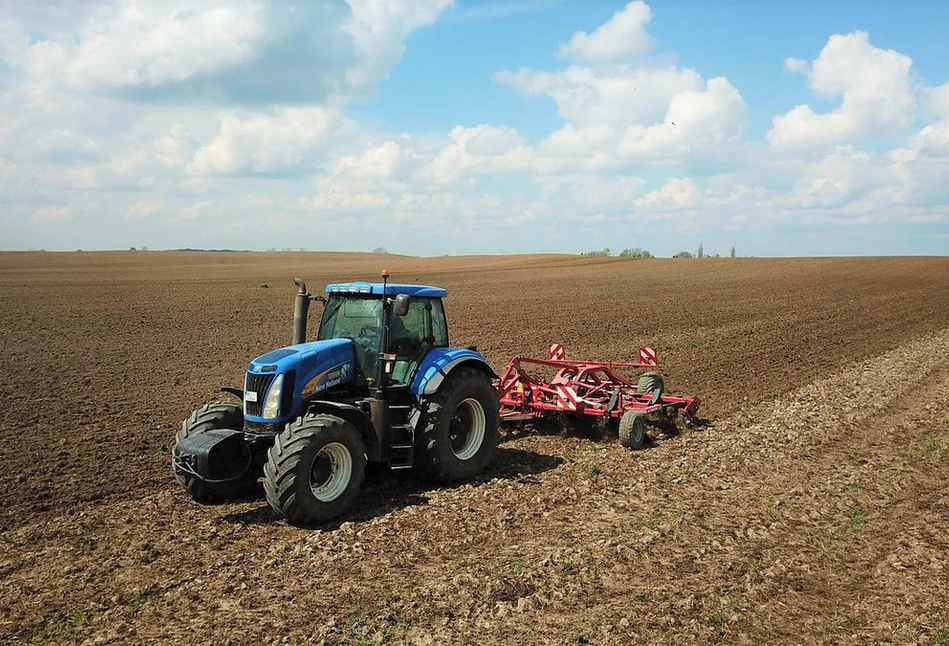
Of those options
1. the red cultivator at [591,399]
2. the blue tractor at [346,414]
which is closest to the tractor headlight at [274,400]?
the blue tractor at [346,414]

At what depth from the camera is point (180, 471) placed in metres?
7.10

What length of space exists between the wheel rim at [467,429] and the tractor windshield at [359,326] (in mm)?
1086

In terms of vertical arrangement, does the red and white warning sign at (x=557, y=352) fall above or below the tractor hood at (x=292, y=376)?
below

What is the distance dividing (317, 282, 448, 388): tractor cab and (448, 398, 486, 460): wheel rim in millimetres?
710

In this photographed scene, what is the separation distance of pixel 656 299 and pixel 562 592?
2699 centimetres

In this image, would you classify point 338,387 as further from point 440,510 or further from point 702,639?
point 702,639

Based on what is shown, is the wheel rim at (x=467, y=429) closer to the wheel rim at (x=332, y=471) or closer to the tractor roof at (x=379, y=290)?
the tractor roof at (x=379, y=290)

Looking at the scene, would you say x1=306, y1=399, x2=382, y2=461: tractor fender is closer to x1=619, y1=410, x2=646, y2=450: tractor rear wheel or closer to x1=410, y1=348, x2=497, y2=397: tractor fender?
x1=410, y1=348, x2=497, y2=397: tractor fender

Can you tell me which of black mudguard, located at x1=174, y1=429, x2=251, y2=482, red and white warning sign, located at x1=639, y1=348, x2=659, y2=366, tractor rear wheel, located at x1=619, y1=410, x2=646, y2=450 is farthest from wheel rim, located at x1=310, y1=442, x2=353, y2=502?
red and white warning sign, located at x1=639, y1=348, x2=659, y2=366

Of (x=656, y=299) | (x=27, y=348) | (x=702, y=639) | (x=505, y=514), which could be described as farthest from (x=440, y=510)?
(x=656, y=299)

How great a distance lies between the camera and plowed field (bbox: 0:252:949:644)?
4898 millimetres

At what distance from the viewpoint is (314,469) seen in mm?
6809

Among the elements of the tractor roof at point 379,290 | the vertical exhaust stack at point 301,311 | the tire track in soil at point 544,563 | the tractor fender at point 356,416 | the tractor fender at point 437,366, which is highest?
the tractor roof at point 379,290

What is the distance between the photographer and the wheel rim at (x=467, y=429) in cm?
823
